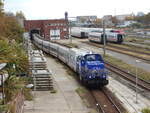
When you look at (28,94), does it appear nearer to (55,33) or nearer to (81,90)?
(81,90)

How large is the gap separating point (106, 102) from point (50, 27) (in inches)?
2673

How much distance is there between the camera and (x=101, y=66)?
23.2 metres

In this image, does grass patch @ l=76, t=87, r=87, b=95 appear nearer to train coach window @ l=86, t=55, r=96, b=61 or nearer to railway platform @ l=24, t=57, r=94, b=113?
railway platform @ l=24, t=57, r=94, b=113

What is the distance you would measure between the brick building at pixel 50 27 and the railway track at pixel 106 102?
64098 millimetres

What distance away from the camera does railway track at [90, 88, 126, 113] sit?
18.3 m

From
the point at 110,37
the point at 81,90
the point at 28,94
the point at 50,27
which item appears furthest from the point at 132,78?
the point at 50,27

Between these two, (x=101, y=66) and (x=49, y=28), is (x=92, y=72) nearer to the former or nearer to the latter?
(x=101, y=66)

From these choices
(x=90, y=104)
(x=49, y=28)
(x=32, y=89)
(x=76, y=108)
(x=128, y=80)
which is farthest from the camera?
(x=49, y=28)

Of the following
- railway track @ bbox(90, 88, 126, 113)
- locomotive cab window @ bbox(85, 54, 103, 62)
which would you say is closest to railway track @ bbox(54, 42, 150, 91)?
railway track @ bbox(90, 88, 126, 113)

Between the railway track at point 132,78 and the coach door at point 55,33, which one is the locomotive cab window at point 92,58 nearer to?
the railway track at point 132,78

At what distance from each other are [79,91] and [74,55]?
5.99 meters

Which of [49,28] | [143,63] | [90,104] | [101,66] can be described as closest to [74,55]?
[101,66]

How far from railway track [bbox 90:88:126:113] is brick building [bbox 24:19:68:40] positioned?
2524 inches

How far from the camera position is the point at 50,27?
86.1 meters
